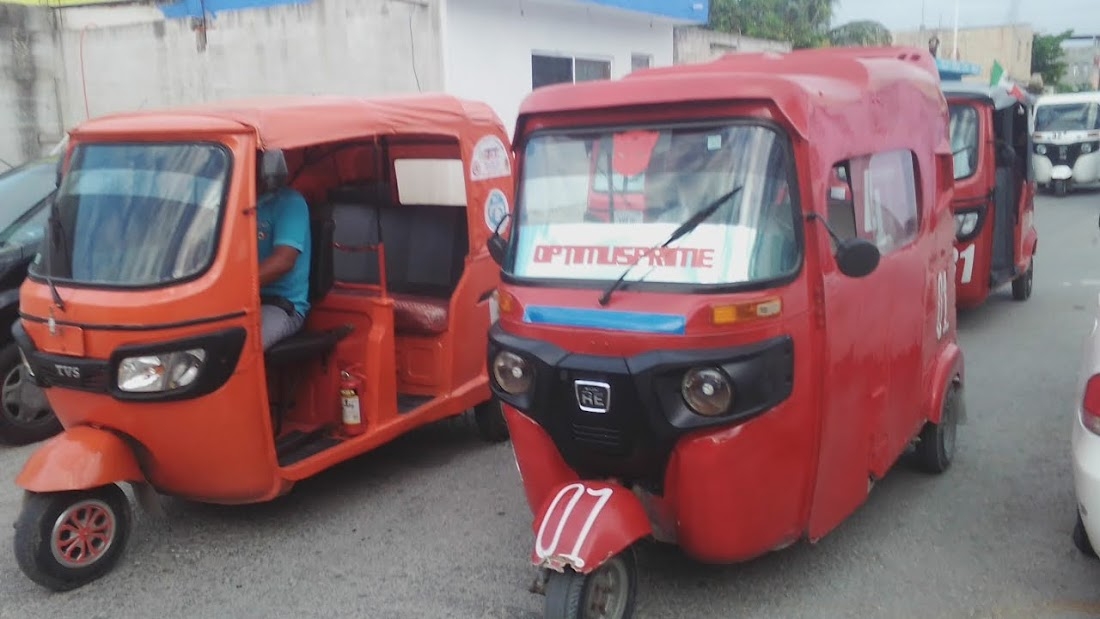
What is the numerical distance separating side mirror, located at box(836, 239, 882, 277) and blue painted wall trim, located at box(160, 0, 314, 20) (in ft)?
30.5

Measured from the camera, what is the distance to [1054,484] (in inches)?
193

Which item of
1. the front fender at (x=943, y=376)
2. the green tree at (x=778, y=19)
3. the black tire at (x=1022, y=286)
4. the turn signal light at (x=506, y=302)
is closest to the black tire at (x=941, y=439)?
the front fender at (x=943, y=376)

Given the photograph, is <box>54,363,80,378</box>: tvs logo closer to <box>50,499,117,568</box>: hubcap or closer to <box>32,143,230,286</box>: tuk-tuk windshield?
<box>32,143,230,286</box>: tuk-tuk windshield

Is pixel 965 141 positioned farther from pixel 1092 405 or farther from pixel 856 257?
pixel 856 257

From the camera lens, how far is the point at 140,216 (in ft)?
13.9

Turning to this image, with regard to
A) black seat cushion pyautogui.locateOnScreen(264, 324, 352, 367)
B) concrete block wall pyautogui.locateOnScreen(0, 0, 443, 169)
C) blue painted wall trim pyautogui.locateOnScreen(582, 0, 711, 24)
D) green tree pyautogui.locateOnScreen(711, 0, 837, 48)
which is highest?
green tree pyautogui.locateOnScreen(711, 0, 837, 48)

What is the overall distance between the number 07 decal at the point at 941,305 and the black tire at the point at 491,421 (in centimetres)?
252

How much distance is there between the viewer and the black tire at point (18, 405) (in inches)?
233

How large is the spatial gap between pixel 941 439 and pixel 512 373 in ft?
8.55

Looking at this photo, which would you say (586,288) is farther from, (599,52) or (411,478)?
(599,52)

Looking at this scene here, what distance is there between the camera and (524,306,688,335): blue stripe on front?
10.7 ft

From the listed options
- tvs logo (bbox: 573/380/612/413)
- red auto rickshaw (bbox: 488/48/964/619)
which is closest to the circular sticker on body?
red auto rickshaw (bbox: 488/48/964/619)

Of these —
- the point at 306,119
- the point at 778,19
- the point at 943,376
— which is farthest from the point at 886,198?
the point at 778,19

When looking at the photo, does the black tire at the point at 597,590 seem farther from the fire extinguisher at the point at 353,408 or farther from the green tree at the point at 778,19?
the green tree at the point at 778,19
